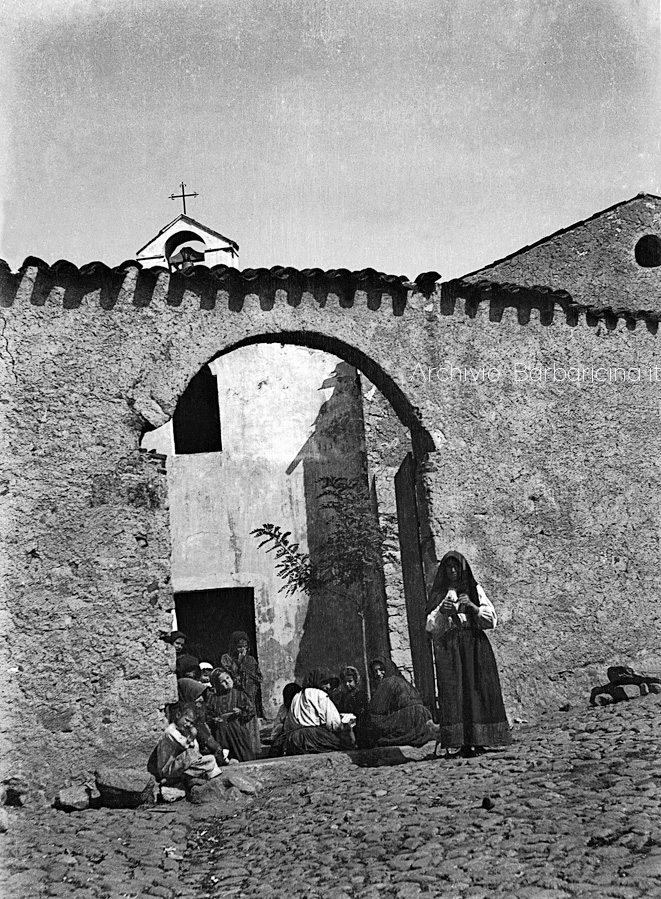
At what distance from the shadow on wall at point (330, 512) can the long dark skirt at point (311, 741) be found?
4137 millimetres

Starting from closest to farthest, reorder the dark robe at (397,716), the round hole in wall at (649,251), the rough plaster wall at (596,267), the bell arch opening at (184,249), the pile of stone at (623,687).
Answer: the dark robe at (397,716), the pile of stone at (623,687), the rough plaster wall at (596,267), the round hole in wall at (649,251), the bell arch opening at (184,249)

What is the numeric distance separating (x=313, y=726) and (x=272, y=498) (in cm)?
553

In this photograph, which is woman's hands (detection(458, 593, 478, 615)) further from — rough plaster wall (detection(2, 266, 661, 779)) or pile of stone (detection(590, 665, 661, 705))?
pile of stone (detection(590, 665, 661, 705))

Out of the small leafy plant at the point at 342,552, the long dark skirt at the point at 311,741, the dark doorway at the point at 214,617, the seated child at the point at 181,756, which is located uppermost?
the small leafy plant at the point at 342,552

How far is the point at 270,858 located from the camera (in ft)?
17.1

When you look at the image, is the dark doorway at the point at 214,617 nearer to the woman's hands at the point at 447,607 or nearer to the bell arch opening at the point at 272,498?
the bell arch opening at the point at 272,498

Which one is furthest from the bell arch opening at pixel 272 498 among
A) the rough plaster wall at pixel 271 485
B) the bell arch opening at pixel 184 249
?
the bell arch opening at pixel 184 249

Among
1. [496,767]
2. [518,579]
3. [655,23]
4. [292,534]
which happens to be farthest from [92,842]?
[292,534]

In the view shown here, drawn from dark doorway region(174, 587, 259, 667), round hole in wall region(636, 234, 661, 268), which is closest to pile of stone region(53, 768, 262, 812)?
dark doorway region(174, 587, 259, 667)

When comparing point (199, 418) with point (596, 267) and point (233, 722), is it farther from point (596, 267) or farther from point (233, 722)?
point (233, 722)

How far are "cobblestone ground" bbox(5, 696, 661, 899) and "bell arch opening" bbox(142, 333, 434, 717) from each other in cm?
517

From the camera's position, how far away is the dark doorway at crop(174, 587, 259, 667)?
1268cm

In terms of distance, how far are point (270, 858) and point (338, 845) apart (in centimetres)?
39

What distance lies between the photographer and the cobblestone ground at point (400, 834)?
4.42 metres
